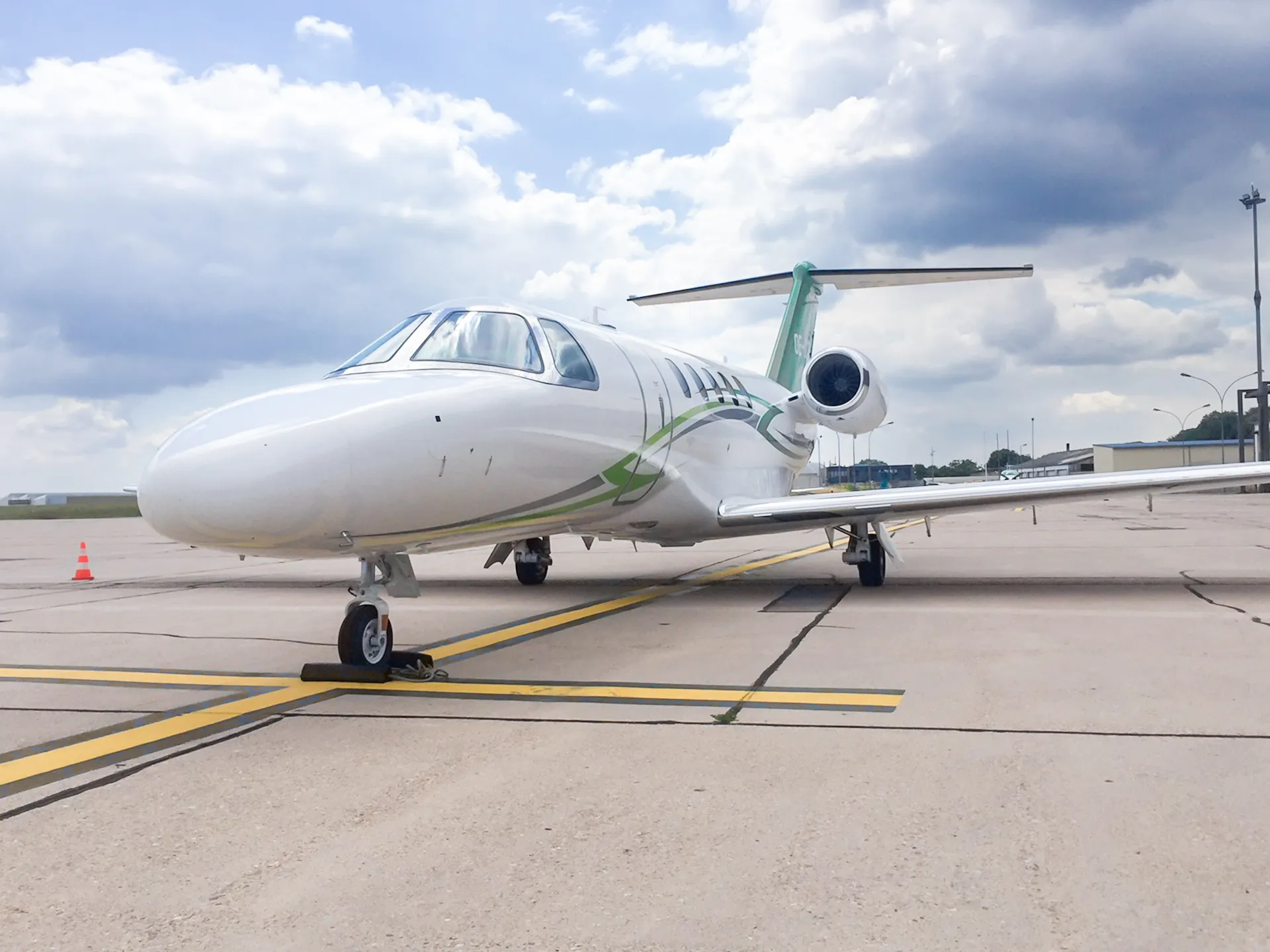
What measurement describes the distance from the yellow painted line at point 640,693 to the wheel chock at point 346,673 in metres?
0.05

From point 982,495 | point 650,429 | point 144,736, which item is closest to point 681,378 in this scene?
point 650,429

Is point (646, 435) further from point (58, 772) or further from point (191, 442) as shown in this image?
point (58, 772)

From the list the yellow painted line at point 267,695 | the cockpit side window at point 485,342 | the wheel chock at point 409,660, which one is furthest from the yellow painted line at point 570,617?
the cockpit side window at point 485,342

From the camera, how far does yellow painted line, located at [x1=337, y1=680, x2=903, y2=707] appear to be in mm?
5539

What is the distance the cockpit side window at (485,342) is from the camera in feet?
22.4

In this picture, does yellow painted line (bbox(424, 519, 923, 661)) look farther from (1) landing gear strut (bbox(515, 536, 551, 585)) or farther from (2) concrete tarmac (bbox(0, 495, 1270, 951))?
(1) landing gear strut (bbox(515, 536, 551, 585))

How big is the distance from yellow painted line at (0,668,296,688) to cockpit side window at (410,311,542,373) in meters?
2.29

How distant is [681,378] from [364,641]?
534 cm

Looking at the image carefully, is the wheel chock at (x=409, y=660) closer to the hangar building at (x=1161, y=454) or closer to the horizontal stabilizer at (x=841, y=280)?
the horizontal stabilizer at (x=841, y=280)

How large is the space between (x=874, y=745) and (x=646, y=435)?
531 centimetres

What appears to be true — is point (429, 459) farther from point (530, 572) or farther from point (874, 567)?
point (874, 567)

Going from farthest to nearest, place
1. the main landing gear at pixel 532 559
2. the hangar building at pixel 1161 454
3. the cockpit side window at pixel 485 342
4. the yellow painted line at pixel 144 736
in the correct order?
the hangar building at pixel 1161 454 → the main landing gear at pixel 532 559 → the cockpit side window at pixel 485 342 → the yellow painted line at pixel 144 736

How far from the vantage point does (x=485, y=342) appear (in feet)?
23.4

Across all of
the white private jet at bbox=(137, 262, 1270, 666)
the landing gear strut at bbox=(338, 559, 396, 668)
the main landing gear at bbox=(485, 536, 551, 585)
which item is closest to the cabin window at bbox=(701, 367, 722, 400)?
the white private jet at bbox=(137, 262, 1270, 666)
